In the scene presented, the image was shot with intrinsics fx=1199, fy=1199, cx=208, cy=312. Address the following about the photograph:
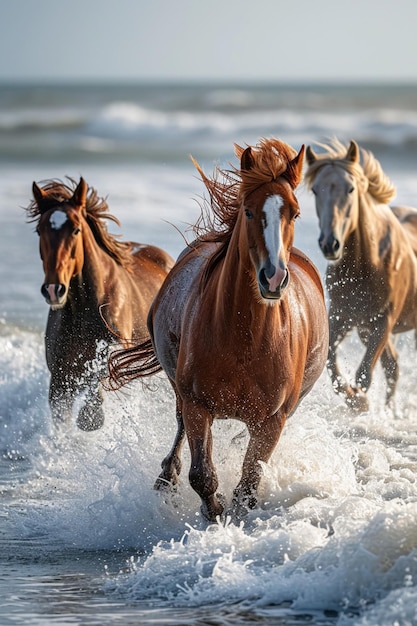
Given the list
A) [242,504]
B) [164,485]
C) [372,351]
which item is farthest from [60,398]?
[372,351]

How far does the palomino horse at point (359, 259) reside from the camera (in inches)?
310

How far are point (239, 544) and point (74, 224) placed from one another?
2.62 m

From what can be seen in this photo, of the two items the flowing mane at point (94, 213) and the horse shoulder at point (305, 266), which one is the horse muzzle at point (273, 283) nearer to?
the horse shoulder at point (305, 266)

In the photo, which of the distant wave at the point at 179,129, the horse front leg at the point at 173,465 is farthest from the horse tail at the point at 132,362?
the distant wave at the point at 179,129

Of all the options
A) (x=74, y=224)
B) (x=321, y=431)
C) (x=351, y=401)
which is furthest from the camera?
(x=351, y=401)

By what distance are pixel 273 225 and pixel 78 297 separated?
2703mm

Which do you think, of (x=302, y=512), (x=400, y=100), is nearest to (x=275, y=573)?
(x=302, y=512)

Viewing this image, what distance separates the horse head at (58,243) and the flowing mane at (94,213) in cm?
4

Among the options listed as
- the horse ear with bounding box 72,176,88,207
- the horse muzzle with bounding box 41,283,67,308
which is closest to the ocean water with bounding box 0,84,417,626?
the horse muzzle with bounding box 41,283,67,308

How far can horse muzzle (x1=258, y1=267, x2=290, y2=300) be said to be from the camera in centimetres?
447

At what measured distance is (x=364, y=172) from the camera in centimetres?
822

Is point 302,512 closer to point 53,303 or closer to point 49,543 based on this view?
point 49,543

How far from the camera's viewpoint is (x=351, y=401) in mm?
7953

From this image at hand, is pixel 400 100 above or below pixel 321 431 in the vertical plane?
above
